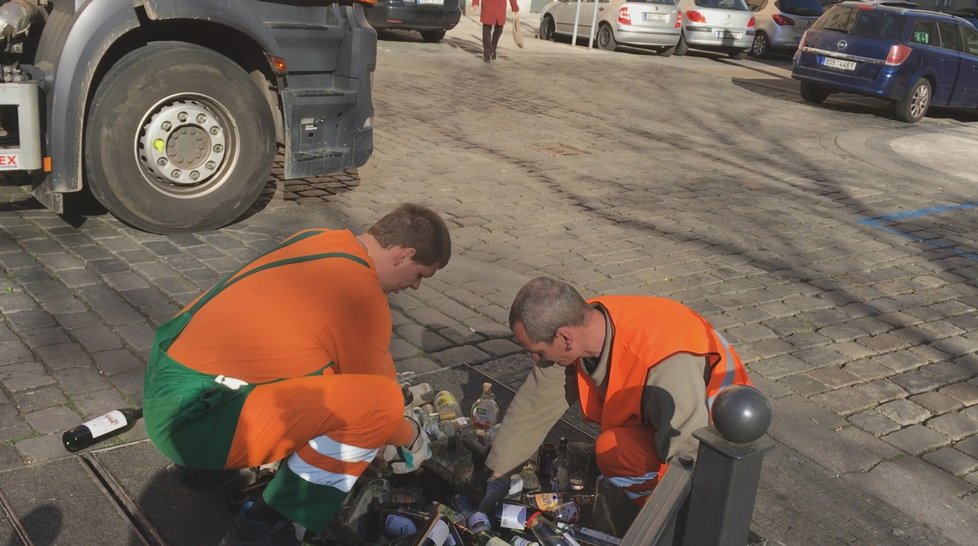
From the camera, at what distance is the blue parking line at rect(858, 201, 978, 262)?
766cm

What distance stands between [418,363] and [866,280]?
3.44 meters

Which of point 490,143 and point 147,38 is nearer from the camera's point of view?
point 147,38

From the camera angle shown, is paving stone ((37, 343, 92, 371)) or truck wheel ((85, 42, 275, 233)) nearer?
paving stone ((37, 343, 92, 371))

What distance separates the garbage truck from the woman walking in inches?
397

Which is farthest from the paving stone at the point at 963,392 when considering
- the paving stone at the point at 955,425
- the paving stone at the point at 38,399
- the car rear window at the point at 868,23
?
the car rear window at the point at 868,23

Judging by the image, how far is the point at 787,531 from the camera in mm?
3740

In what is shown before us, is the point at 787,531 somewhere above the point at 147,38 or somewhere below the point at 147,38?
below

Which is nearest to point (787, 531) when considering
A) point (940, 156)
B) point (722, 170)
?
point (722, 170)

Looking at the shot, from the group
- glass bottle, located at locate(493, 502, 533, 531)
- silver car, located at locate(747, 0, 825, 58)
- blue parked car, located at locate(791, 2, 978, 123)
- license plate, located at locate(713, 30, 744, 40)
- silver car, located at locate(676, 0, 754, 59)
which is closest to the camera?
glass bottle, located at locate(493, 502, 533, 531)

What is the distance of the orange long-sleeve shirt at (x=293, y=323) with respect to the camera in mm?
3021

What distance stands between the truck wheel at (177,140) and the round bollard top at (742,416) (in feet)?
15.9

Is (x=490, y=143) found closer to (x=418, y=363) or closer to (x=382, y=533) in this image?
(x=418, y=363)

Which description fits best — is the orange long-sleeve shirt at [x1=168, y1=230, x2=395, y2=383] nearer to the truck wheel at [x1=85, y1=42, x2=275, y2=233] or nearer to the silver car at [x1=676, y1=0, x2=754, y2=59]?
the truck wheel at [x1=85, y1=42, x2=275, y2=233]

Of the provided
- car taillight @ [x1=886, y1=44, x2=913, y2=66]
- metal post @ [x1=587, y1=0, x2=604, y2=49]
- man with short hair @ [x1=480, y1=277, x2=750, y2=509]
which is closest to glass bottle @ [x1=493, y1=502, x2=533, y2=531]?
man with short hair @ [x1=480, y1=277, x2=750, y2=509]
